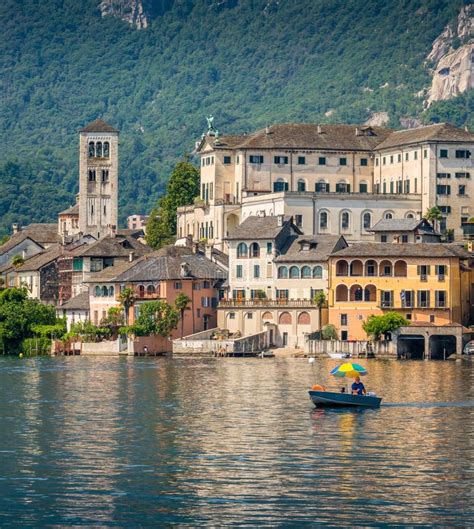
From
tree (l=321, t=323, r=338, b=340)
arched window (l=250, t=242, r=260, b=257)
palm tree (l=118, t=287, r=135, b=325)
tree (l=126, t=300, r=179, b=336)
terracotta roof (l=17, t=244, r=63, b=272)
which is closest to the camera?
tree (l=321, t=323, r=338, b=340)

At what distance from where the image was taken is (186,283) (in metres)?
158

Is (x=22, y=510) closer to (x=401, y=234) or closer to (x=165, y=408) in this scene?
(x=165, y=408)

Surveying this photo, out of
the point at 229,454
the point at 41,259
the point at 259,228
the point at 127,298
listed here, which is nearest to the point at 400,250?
the point at 259,228

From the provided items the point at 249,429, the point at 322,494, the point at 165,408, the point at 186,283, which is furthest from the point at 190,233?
the point at 322,494

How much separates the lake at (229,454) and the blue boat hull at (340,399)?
0.96m

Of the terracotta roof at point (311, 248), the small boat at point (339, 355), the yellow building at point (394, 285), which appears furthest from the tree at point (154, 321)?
the small boat at point (339, 355)

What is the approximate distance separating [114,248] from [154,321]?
25.9 metres

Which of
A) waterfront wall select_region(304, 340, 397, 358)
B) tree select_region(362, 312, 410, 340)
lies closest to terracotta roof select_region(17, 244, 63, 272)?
waterfront wall select_region(304, 340, 397, 358)

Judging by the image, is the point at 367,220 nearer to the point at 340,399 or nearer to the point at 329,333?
the point at 329,333

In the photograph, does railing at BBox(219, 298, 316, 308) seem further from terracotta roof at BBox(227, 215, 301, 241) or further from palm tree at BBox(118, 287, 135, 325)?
palm tree at BBox(118, 287, 135, 325)

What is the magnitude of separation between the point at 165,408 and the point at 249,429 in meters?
12.4

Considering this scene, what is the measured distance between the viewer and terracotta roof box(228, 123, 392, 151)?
182125 mm

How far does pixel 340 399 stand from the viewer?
93.7 meters

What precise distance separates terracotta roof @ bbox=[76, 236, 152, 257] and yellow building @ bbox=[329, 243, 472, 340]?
3073 centimetres
